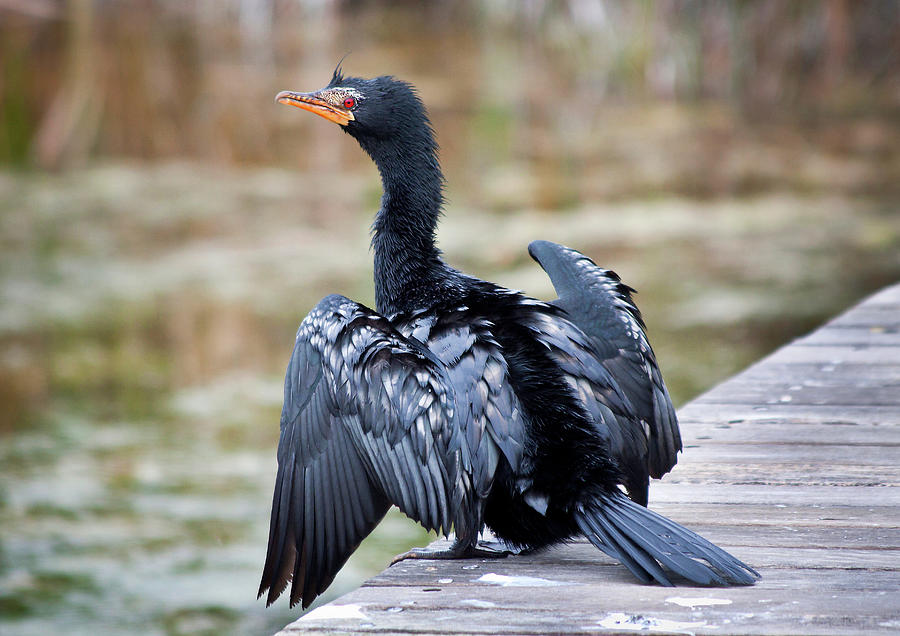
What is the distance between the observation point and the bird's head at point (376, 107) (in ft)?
11.0

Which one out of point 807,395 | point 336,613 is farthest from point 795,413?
point 336,613

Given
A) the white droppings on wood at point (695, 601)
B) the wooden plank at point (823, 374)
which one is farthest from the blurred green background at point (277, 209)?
the white droppings on wood at point (695, 601)

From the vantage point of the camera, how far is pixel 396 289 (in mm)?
3068

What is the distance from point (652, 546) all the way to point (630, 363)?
0.57m

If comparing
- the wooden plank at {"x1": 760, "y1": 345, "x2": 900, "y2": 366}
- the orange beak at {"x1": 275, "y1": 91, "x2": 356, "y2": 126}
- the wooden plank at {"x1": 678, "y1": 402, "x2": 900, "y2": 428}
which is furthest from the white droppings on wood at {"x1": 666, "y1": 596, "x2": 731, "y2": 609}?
the wooden plank at {"x1": 760, "y1": 345, "x2": 900, "y2": 366}

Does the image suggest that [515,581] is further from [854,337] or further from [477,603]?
[854,337]

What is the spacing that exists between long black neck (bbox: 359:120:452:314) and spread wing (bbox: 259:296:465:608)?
12.8 inches

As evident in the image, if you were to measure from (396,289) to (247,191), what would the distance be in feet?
23.0

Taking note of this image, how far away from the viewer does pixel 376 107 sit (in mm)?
3367

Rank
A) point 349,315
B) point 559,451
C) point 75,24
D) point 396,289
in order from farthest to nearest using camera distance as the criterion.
→ point 75,24 < point 396,289 < point 349,315 < point 559,451

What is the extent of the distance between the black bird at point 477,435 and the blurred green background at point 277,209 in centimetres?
205

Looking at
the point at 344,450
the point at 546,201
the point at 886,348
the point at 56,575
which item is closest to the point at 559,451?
the point at 344,450

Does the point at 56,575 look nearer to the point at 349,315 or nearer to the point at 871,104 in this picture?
the point at 349,315

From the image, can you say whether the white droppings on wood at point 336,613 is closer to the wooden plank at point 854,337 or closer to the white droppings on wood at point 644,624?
the white droppings on wood at point 644,624
